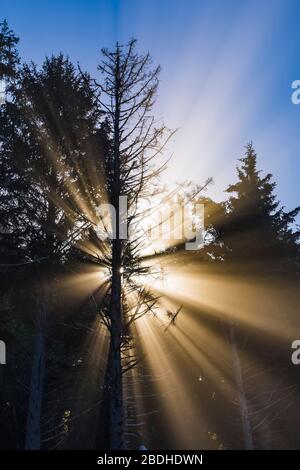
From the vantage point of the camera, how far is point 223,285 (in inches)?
671

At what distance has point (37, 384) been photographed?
425 inches

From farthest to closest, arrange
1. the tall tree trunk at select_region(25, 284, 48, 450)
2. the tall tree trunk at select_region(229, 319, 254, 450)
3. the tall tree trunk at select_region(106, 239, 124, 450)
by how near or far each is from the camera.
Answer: the tall tree trunk at select_region(229, 319, 254, 450)
the tall tree trunk at select_region(25, 284, 48, 450)
the tall tree trunk at select_region(106, 239, 124, 450)

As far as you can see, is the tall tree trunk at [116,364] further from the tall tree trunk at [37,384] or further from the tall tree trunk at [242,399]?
the tall tree trunk at [242,399]

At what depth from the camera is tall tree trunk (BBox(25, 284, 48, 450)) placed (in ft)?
34.3

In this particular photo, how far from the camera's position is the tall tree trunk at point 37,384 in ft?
34.3

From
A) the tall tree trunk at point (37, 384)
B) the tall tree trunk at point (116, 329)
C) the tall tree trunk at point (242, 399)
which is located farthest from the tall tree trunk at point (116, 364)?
the tall tree trunk at point (242, 399)

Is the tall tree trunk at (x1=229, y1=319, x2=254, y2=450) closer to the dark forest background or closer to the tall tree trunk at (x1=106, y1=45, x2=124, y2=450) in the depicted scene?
the dark forest background

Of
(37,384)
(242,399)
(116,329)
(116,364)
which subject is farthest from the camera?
(242,399)

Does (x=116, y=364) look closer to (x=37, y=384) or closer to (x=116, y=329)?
(x=116, y=329)

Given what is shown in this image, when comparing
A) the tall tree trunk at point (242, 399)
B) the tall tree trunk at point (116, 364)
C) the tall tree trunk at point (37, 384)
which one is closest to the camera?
the tall tree trunk at point (116, 364)

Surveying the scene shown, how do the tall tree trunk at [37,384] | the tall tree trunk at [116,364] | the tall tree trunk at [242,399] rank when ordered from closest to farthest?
the tall tree trunk at [116,364] < the tall tree trunk at [37,384] < the tall tree trunk at [242,399]

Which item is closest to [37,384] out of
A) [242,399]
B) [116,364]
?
[116,364]


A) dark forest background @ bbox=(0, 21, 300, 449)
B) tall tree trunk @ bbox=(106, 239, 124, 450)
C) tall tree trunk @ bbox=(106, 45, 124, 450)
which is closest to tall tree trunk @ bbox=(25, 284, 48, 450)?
dark forest background @ bbox=(0, 21, 300, 449)
